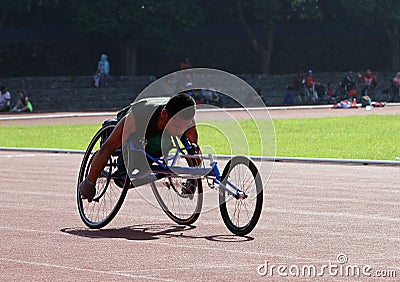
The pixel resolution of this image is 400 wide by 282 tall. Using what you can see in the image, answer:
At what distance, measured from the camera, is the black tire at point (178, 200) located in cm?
1130

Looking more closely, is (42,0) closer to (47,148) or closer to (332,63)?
(332,63)

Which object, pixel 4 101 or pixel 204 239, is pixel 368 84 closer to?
pixel 4 101

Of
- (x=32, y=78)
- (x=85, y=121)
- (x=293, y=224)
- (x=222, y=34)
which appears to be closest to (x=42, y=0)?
(x=32, y=78)

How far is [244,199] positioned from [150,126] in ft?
4.02

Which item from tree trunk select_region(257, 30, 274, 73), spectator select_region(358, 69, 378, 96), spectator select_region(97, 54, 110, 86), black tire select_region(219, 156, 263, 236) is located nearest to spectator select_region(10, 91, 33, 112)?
spectator select_region(97, 54, 110, 86)

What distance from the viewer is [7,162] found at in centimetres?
2092

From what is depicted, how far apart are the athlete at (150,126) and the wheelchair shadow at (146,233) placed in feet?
1.81

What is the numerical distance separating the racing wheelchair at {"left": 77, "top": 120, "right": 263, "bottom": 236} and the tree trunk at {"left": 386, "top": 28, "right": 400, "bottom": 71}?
171ft

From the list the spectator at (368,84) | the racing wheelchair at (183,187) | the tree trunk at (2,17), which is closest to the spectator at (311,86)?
the spectator at (368,84)

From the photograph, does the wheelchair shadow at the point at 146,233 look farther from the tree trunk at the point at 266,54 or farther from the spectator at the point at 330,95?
the tree trunk at the point at 266,54

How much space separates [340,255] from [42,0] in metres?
45.8

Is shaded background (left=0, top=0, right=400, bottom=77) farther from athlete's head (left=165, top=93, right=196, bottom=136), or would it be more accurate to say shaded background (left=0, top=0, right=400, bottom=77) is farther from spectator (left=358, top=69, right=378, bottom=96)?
athlete's head (left=165, top=93, right=196, bottom=136)

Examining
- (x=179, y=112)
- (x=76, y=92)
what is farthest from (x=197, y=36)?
(x=179, y=112)

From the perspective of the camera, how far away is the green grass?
22.6 metres
